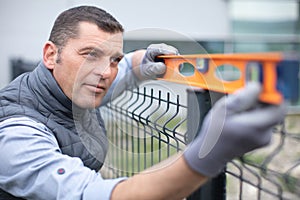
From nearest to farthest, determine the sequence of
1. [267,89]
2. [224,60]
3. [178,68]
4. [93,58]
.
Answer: [267,89] → [224,60] → [178,68] → [93,58]

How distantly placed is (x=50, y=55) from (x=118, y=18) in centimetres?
696

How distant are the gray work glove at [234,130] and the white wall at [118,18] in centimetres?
682

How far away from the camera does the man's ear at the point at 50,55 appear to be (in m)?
1.76

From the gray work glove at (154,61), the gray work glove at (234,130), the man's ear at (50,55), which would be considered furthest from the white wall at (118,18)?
the gray work glove at (234,130)

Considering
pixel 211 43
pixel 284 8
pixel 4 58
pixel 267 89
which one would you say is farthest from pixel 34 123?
pixel 284 8

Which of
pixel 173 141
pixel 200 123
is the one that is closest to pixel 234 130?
pixel 200 123

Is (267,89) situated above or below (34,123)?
above

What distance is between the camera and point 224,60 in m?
0.91

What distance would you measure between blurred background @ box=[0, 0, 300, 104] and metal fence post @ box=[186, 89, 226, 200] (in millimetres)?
6552

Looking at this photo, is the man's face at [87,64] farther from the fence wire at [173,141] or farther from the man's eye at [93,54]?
the fence wire at [173,141]

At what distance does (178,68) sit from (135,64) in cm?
81

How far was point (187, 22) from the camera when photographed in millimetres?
8977

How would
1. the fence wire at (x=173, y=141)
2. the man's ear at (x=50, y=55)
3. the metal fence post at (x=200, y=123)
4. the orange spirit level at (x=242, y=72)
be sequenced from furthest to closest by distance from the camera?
the man's ear at (x=50, y=55) < the metal fence post at (x=200, y=123) < the fence wire at (x=173, y=141) < the orange spirit level at (x=242, y=72)

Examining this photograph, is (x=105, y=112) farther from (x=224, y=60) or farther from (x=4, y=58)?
(x=4, y=58)
